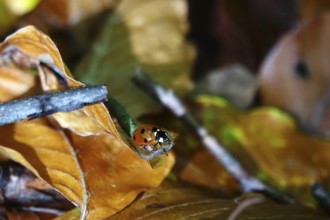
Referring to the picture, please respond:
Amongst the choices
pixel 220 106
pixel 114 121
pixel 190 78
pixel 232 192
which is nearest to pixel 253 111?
pixel 220 106

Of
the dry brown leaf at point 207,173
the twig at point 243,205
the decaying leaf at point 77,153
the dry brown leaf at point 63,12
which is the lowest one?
the twig at point 243,205

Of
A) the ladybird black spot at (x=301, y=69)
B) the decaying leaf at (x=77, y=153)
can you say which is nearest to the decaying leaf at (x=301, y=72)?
the ladybird black spot at (x=301, y=69)

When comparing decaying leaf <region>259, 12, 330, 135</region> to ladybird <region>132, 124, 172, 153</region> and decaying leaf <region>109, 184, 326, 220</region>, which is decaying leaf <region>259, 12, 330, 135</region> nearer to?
decaying leaf <region>109, 184, 326, 220</region>

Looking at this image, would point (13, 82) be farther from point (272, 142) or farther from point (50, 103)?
point (272, 142)

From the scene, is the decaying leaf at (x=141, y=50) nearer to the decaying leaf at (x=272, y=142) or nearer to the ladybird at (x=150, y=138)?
the decaying leaf at (x=272, y=142)

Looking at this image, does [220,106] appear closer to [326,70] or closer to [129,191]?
[326,70]

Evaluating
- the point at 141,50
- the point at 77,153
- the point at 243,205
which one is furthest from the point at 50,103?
the point at 141,50
